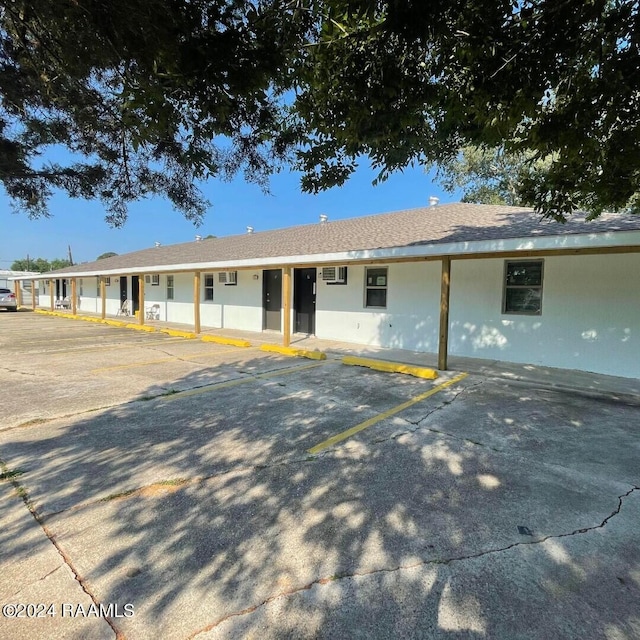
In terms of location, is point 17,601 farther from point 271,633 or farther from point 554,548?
point 554,548

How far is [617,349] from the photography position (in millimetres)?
7008

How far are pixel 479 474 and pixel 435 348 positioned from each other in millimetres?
6177

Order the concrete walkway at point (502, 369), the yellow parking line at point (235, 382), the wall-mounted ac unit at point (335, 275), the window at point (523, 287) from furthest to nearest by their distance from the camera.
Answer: the wall-mounted ac unit at point (335, 275), the window at point (523, 287), the concrete walkway at point (502, 369), the yellow parking line at point (235, 382)

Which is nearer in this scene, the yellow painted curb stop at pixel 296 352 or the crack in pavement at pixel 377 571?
the crack in pavement at pixel 377 571

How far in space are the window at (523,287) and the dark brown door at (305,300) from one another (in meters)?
5.64

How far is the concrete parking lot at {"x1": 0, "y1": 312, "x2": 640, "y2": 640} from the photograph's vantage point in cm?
184

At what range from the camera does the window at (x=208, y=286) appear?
15.6m

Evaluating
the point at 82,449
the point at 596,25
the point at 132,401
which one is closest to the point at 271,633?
the point at 82,449

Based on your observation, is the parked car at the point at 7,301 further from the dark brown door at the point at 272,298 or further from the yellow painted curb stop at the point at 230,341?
the dark brown door at the point at 272,298

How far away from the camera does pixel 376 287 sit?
406 inches

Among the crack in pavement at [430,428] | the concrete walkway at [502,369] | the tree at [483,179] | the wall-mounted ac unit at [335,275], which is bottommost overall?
the crack in pavement at [430,428]

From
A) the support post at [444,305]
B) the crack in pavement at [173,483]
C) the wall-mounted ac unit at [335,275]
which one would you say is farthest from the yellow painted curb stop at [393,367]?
the crack in pavement at [173,483]

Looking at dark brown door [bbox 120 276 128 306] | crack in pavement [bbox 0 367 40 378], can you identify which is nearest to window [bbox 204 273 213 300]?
dark brown door [bbox 120 276 128 306]

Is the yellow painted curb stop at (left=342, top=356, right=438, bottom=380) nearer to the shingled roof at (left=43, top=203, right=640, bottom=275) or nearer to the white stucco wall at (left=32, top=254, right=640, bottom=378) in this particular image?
the white stucco wall at (left=32, top=254, right=640, bottom=378)
